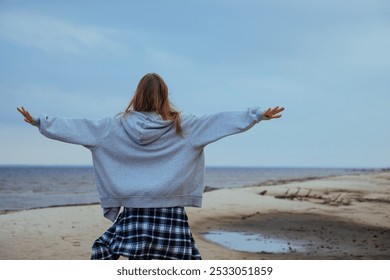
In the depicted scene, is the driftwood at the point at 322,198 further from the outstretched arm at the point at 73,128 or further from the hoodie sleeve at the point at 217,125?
the outstretched arm at the point at 73,128

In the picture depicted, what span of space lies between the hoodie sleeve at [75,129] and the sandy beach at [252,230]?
2.99 meters

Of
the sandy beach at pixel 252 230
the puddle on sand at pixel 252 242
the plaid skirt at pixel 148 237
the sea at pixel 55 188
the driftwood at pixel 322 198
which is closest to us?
the plaid skirt at pixel 148 237

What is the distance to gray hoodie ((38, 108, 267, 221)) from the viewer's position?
3.27m

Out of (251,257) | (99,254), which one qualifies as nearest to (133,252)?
(99,254)

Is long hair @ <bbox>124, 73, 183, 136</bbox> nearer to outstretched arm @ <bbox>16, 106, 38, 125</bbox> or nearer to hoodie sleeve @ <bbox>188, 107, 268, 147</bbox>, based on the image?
hoodie sleeve @ <bbox>188, 107, 268, 147</bbox>

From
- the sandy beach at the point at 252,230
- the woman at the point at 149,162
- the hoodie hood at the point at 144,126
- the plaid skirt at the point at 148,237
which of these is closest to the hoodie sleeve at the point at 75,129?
the woman at the point at 149,162

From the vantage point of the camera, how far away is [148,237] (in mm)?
3145

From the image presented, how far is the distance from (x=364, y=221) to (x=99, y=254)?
689 cm

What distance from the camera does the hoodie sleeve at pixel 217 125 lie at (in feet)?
10.7

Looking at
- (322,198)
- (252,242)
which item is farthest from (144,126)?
(322,198)

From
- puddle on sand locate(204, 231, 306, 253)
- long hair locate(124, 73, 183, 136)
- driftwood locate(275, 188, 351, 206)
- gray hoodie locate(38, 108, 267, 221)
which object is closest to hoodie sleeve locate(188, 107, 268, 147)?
gray hoodie locate(38, 108, 267, 221)

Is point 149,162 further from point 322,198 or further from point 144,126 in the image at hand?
point 322,198

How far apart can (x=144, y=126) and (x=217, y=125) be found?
43cm

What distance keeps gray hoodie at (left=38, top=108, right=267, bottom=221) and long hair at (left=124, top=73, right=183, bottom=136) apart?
0.04 meters
